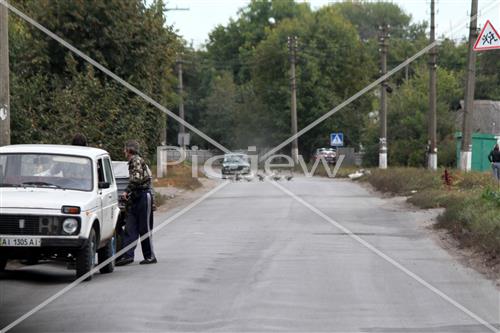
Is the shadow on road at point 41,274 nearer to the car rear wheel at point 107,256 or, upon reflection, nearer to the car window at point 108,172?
the car rear wheel at point 107,256

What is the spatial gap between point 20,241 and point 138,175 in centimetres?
324

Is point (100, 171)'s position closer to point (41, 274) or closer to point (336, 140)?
point (41, 274)

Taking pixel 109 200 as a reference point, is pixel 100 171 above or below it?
above

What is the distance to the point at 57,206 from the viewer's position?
41.3 feet

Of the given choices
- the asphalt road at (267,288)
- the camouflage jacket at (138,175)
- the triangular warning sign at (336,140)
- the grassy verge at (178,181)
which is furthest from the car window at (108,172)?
the triangular warning sign at (336,140)

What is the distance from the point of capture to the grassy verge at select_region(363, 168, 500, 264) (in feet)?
56.0

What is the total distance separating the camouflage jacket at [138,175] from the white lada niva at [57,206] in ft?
1.66

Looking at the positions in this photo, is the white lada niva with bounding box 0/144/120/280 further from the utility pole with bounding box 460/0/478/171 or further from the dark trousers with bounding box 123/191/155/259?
the utility pole with bounding box 460/0/478/171

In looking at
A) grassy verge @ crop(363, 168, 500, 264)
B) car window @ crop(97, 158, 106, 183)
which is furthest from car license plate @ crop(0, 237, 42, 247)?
grassy verge @ crop(363, 168, 500, 264)

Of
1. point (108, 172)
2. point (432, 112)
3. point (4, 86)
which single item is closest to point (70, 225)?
point (108, 172)

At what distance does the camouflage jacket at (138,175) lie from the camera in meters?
15.4

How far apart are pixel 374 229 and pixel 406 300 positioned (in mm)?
10463

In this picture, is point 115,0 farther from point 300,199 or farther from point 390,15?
point 390,15

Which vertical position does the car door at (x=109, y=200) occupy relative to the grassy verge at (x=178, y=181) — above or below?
above
